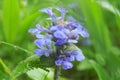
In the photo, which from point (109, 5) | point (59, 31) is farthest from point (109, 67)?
point (59, 31)

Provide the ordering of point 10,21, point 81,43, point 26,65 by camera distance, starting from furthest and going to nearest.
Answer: point 81,43
point 10,21
point 26,65

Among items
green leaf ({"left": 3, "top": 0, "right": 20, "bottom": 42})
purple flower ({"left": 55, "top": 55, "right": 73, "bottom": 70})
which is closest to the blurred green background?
green leaf ({"left": 3, "top": 0, "right": 20, "bottom": 42})

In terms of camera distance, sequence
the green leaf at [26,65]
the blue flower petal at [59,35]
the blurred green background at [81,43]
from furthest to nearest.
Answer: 1. the blurred green background at [81,43]
2. the green leaf at [26,65]
3. the blue flower petal at [59,35]

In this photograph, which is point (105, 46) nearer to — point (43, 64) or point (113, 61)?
point (113, 61)

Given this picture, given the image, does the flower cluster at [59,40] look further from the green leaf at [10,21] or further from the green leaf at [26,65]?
the green leaf at [10,21]

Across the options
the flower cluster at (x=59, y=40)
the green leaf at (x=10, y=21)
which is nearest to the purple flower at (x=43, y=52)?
the flower cluster at (x=59, y=40)

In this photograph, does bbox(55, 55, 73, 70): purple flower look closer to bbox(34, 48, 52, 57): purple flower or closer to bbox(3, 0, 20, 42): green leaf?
bbox(34, 48, 52, 57): purple flower

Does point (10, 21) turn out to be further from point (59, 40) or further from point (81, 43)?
point (59, 40)

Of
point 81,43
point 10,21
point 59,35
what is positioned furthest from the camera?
point 81,43

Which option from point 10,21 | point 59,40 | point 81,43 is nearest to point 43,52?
point 59,40

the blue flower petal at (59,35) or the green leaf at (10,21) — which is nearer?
the blue flower petal at (59,35)
